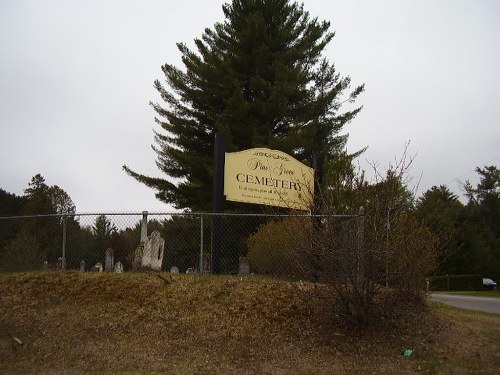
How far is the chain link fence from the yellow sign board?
0.53m

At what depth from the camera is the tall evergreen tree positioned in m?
21.0

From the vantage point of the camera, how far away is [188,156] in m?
20.8

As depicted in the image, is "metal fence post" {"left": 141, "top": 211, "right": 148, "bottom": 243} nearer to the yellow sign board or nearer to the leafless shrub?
the yellow sign board

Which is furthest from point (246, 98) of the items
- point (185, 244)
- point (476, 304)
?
point (476, 304)

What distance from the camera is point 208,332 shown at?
760 cm

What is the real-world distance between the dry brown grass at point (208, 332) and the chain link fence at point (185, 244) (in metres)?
0.85

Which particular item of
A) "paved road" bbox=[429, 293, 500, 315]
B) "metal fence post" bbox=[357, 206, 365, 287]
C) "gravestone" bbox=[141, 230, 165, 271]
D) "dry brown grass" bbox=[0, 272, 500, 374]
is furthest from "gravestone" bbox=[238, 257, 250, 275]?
"metal fence post" bbox=[357, 206, 365, 287]

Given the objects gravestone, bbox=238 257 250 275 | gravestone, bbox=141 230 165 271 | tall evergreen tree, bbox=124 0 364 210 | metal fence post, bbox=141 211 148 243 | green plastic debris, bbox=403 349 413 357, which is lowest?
green plastic debris, bbox=403 349 413 357

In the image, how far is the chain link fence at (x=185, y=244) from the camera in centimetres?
781

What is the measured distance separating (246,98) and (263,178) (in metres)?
12.2

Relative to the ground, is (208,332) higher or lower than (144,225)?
lower

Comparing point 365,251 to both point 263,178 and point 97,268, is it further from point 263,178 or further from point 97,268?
point 97,268

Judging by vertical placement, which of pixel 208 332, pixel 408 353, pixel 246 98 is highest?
pixel 246 98

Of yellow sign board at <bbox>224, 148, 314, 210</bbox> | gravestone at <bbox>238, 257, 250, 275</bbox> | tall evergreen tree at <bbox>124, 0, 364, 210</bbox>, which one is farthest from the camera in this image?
tall evergreen tree at <bbox>124, 0, 364, 210</bbox>
